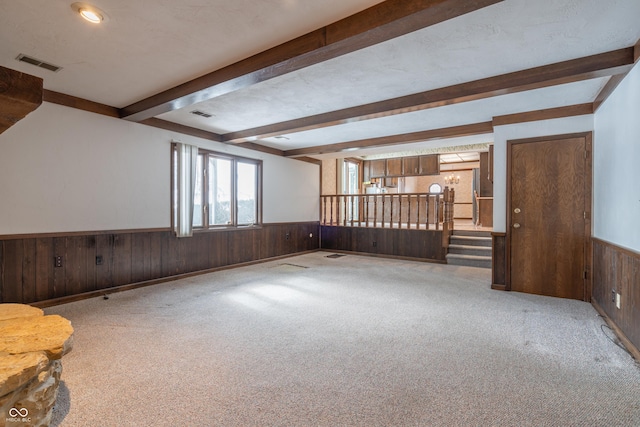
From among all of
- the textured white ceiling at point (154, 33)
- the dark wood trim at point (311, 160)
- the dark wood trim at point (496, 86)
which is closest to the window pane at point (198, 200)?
the dark wood trim at point (496, 86)

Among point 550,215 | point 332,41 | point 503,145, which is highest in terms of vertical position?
point 332,41

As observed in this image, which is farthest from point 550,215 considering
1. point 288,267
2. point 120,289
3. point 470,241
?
point 120,289

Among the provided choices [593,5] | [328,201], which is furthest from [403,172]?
[593,5]

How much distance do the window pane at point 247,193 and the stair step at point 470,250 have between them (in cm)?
415

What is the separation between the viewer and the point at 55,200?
371 centimetres

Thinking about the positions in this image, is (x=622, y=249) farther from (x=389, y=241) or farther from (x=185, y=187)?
(x=185, y=187)

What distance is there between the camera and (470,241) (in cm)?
649

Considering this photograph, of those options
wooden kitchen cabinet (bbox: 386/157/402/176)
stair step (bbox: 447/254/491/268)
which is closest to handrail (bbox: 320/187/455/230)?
stair step (bbox: 447/254/491/268)

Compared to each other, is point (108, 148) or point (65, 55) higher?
point (65, 55)

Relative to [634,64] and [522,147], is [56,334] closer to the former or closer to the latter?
[634,64]

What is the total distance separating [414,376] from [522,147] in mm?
3601

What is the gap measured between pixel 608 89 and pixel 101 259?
624 centimetres

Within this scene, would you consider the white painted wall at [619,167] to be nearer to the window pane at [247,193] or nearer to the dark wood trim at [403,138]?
the dark wood trim at [403,138]

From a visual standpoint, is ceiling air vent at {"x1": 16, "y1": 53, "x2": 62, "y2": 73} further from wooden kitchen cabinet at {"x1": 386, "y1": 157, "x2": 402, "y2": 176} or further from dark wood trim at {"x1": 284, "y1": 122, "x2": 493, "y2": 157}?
wooden kitchen cabinet at {"x1": 386, "y1": 157, "x2": 402, "y2": 176}
